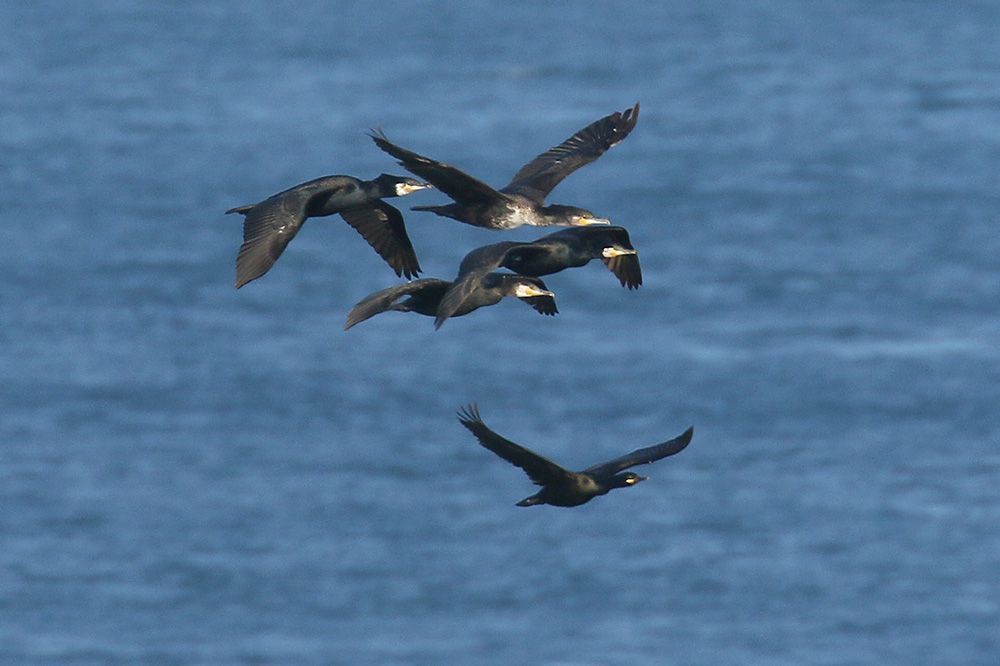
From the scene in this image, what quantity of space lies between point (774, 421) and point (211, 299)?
110ft

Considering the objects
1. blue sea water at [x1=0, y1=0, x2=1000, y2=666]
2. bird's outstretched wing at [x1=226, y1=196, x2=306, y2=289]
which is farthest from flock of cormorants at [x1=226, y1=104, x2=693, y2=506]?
blue sea water at [x1=0, y1=0, x2=1000, y2=666]

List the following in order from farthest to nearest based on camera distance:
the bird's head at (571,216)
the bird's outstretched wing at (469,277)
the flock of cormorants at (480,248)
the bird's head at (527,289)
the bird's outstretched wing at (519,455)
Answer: the bird's head at (571,216)
the bird's head at (527,289)
the bird's outstretched wing at (519,455)
the flock of cormorants at (480,248)
the bird's outstretched wing at (469,277)

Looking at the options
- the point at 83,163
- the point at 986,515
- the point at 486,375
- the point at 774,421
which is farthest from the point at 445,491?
the point at 83,163

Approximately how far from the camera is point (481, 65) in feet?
435

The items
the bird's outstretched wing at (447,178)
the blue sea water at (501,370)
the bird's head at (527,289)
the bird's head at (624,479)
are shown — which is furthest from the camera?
the blue sea water at (501,370)

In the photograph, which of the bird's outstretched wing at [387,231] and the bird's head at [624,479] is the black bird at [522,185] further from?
the bird's head at [624,479]

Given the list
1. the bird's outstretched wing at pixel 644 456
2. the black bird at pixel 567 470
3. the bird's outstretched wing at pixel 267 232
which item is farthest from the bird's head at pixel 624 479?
the bird's outstretched wing at pixel 267 232

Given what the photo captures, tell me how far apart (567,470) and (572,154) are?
352 centimetres

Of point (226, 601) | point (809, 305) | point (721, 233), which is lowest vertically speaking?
point (226, 601)

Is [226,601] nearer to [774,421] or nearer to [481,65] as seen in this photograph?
[774,421]

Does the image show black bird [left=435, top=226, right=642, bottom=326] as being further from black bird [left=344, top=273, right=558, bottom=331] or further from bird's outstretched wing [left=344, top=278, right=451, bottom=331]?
bird's outstretched wing [left=344, top=278, right=451, bottom=331]

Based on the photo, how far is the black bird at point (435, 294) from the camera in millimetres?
13945

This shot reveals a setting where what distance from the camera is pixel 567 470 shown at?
14062mm

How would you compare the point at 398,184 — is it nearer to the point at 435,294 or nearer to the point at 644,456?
the point at 435,294
